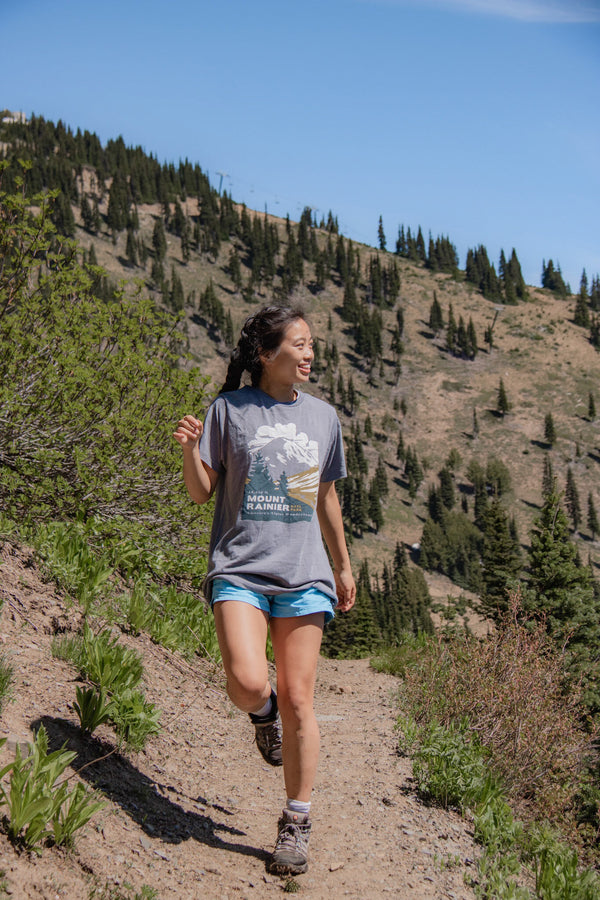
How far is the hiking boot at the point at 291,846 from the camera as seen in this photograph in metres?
2.85

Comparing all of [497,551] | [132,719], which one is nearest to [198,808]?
[132,719]

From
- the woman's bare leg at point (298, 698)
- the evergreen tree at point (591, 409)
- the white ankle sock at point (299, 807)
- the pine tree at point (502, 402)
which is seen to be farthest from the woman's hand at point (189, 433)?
the evergreen tree at point (591, 409)

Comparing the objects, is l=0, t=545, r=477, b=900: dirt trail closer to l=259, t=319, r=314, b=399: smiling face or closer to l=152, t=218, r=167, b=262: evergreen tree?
l=259, t=319, r=314, b=399: smiling face

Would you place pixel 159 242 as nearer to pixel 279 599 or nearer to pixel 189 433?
pixel 189 433

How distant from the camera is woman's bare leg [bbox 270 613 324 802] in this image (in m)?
2.96

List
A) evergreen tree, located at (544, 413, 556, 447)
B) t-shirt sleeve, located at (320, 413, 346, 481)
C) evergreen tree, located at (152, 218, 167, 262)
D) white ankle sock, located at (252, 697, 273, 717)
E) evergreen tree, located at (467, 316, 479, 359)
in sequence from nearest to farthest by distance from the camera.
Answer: white ankle sock, located at (252, 697, 273, 717)
t-shirt sleeve, located at (320, 413, 346, 481)
evergreen tree, located at (544, 413, 556, 447)
evergreen tree, located at (467, 316, 479, 359)
evergreen tree, located at (152, 218, 167, 262)

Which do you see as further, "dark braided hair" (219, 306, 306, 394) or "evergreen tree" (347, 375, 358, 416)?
"evergreen tree" (347, 375, 358, 416)

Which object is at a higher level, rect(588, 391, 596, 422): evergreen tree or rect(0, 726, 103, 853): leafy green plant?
rect(588, 391, 596, 422): evergreen tree

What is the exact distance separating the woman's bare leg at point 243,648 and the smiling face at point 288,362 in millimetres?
998

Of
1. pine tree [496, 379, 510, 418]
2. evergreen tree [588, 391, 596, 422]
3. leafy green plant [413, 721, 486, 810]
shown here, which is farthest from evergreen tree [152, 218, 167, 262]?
leafy green plant [413, 721, 486, 810]

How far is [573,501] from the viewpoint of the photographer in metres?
126

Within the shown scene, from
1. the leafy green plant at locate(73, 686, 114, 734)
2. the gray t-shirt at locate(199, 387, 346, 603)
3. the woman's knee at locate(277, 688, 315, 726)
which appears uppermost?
the gray t-shirt at locate(199, 387, 346, 603)

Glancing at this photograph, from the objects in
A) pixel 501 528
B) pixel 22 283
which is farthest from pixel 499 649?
pixel 501 528

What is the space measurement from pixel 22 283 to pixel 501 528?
39.4 m
